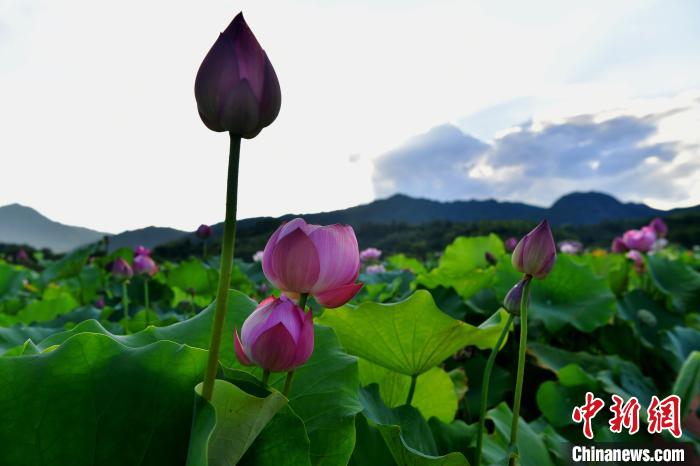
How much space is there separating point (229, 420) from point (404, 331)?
0.42 m

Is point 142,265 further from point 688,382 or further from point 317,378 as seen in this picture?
point 688,382

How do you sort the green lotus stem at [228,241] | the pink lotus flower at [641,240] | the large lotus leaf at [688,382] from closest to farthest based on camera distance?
1. the green lotus stem at [228,241]
2. the large lotus leaf at [688,382]
3. the pink lotus flower at [641,240]

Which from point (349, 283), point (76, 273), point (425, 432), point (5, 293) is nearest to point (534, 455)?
point (425, 432)

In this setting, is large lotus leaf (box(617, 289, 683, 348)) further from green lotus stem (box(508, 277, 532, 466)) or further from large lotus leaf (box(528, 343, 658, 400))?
green lotus stem (box(508, 277, 532, 466))

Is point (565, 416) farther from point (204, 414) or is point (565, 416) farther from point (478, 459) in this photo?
point (204, 414)

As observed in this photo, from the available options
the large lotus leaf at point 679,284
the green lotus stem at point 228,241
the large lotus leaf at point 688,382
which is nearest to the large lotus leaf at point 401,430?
the green lotus stem at point 228,241

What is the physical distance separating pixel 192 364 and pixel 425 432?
1.33ft

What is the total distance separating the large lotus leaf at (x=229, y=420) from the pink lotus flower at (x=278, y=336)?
0.03m

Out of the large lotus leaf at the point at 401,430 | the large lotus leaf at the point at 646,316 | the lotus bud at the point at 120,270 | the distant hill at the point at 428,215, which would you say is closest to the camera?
the large lotus leaf at the point at 401,430

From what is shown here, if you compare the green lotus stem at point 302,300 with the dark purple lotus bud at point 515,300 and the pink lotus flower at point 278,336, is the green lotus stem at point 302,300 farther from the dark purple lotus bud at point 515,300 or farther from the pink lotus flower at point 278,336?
the dark purple lotus bud at point 515,300

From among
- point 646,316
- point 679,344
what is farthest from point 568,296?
point 679,344

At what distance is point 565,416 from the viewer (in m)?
1.50

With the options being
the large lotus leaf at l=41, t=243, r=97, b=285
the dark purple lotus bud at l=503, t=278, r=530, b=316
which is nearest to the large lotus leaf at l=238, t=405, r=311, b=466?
the dark purple lotus bud at l=503, t=278, r=530, b=316

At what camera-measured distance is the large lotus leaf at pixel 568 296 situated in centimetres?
203
